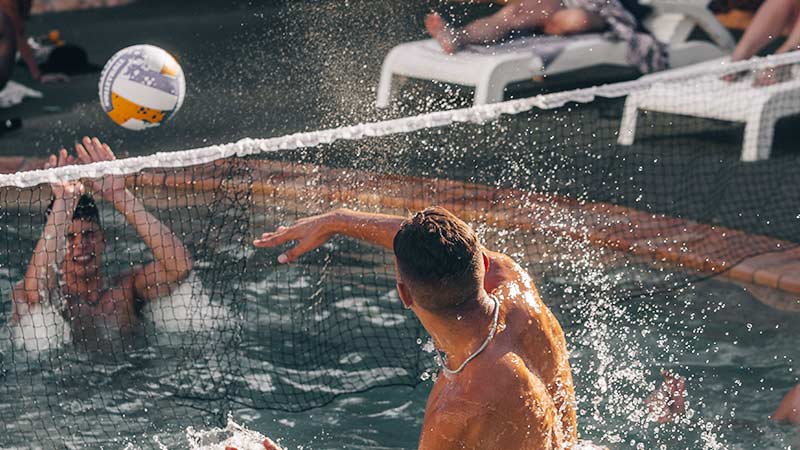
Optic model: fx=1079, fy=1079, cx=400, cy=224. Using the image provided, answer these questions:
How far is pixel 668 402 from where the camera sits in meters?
5.32

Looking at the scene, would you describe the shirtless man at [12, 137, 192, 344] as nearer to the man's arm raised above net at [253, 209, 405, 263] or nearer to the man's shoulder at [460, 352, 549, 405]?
the man's arm raised above net at [253, 209, 405, 263]

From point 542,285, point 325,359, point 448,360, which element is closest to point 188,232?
point 325,359

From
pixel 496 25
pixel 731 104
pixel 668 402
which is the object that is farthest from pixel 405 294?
pixel 496 25

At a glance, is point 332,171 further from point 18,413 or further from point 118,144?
point 18,413

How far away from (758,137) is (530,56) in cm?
227

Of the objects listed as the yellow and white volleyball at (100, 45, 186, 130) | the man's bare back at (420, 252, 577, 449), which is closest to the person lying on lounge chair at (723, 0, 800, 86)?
the yellow and white volleyball at (100, 45, 186, 130)

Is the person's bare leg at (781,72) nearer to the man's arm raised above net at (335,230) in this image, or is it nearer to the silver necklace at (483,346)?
the man's arm raised above net at (335,230)

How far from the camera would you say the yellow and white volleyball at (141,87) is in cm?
617

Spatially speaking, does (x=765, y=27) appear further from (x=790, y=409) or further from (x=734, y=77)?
(x=790, y=409)

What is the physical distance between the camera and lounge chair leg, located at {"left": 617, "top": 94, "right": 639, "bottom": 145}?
9250 mm

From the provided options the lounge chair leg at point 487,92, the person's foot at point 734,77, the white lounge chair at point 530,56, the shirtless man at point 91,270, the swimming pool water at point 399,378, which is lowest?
the swimming pool water at point 399,378

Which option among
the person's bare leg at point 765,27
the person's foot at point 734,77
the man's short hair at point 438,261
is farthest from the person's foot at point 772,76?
the man's short hair at point 438,261

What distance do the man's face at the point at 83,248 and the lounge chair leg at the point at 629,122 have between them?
5.01 metres

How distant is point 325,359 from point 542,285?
4.92ft
